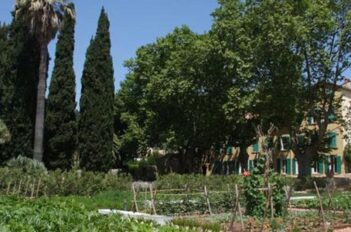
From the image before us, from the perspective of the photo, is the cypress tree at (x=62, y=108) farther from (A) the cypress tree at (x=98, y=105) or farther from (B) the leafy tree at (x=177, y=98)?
(B) the leafy tree at (x=177, y=98)

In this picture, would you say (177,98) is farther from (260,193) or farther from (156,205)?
(260,193)

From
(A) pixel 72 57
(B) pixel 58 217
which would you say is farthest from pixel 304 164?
(B) pixel 58 217

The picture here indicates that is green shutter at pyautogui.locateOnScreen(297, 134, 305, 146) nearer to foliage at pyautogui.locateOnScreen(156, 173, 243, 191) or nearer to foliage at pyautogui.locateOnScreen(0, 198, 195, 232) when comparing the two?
foliage at pyautogui.locateOnScreen(156, 173, 243, 191)

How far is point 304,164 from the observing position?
4284 centimetres

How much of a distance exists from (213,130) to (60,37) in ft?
46.3

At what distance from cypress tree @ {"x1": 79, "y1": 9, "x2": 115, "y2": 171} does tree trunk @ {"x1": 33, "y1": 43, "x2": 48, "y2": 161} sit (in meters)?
4.64

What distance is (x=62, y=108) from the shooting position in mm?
41031

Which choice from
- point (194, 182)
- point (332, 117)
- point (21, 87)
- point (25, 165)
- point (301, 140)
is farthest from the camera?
point (301, 140)

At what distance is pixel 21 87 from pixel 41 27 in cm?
504

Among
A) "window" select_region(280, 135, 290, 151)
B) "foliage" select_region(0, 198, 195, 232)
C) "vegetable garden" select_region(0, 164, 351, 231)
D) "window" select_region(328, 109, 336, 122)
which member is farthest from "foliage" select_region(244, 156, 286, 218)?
"window" select_region(280, 135, 290, 151)

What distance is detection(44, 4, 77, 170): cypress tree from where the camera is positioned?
134 ft

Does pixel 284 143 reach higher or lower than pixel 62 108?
higher

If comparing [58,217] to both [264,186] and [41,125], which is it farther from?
[41,125]

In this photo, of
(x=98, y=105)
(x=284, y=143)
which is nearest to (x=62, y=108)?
(x=98, y=105)
